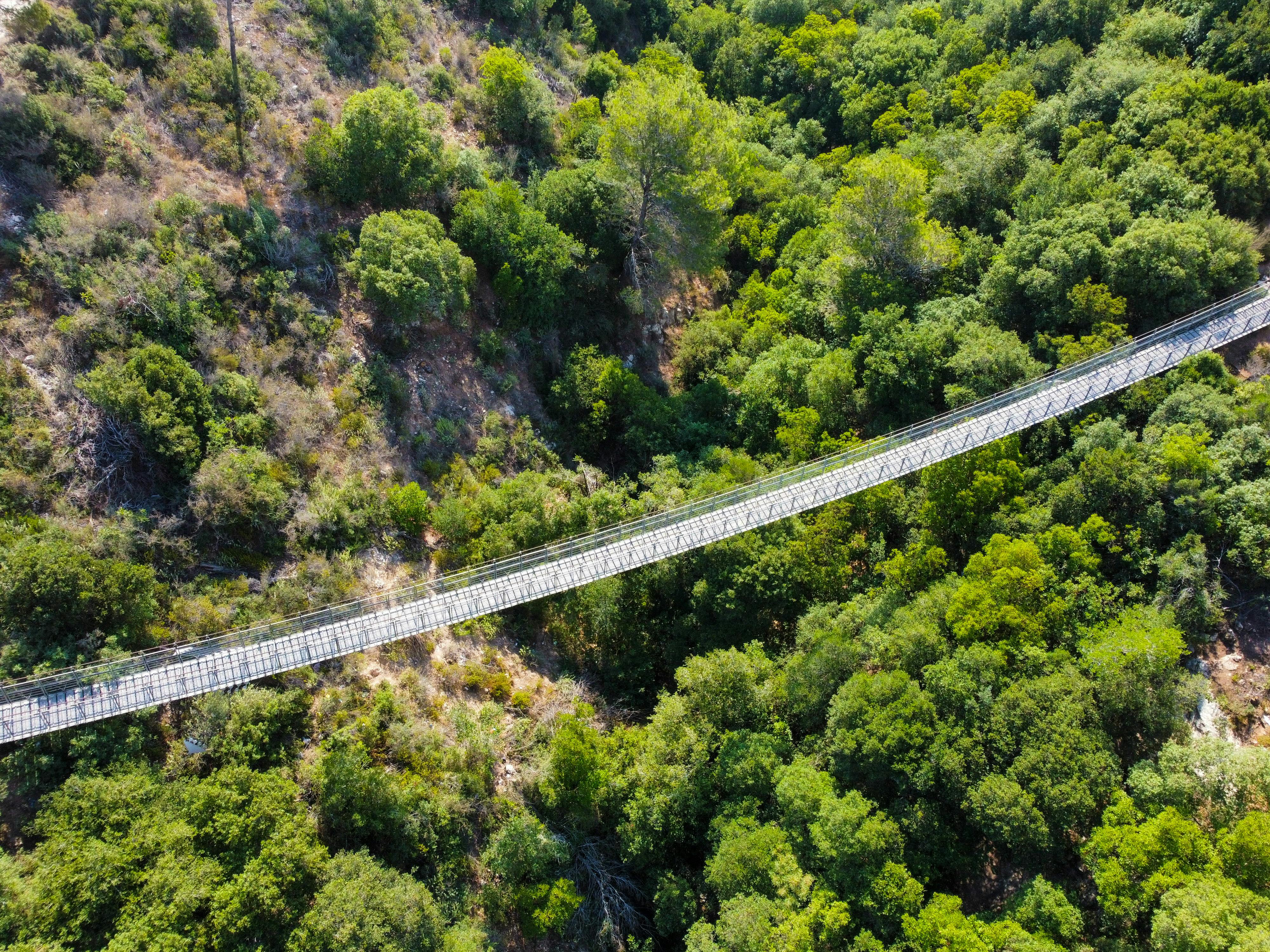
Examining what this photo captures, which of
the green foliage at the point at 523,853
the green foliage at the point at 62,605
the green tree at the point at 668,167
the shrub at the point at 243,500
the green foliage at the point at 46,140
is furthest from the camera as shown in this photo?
the green tree at the point at 668,167

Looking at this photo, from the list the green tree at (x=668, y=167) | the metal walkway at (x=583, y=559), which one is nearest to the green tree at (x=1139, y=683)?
the metal walkway at (x=583, y=559)

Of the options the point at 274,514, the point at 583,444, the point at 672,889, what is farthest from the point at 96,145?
the point at 672,889

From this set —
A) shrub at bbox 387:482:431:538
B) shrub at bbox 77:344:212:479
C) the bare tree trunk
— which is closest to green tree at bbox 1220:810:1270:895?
shrub at bbox 387:482:431:538

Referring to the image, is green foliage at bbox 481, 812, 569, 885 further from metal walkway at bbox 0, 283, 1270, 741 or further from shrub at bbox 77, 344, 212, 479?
shrub at bbox 77, 344, 212, 479

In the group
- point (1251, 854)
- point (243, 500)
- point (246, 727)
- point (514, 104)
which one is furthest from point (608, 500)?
point (514, 104)

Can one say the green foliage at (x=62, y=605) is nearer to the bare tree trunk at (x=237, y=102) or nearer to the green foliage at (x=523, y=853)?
the green foliage at (x=523, y=853)
